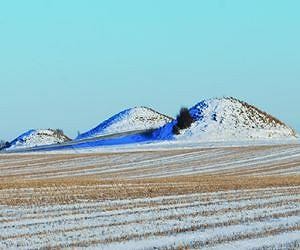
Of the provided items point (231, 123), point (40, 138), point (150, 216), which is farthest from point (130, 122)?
point (150, 216)

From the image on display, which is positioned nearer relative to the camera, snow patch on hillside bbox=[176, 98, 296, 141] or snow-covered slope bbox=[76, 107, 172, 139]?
snow patch on hillside bbox=[176, 98, 296, 141]

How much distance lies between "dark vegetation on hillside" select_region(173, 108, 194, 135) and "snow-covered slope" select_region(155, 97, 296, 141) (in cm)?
56

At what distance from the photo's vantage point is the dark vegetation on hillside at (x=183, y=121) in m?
88.6

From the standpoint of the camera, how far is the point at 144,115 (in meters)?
123

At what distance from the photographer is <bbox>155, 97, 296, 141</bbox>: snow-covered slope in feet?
286

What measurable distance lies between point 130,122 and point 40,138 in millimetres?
24997

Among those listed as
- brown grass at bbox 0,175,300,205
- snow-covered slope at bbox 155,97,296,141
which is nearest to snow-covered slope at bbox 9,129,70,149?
snow-covered slope at bbox 155,97,296,141

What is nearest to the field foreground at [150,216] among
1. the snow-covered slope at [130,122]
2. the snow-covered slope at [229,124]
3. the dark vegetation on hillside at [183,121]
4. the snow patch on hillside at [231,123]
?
the snow-covered slope at [229,124]

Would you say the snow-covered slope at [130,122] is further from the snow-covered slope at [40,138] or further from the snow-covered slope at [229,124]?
the snow-covered slope at [40,138]

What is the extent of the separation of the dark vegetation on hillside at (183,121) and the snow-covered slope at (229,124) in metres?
0.56

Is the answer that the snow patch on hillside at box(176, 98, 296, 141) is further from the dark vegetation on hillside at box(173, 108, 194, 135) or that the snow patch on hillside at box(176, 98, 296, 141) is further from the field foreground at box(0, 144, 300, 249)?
the field foreground at box(0, 144, 300, 249)

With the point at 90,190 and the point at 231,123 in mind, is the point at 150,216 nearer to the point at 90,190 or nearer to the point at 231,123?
the point at 90,190

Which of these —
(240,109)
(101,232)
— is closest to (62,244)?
(101,232)

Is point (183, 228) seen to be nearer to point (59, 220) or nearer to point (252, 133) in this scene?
point (59, 220)
